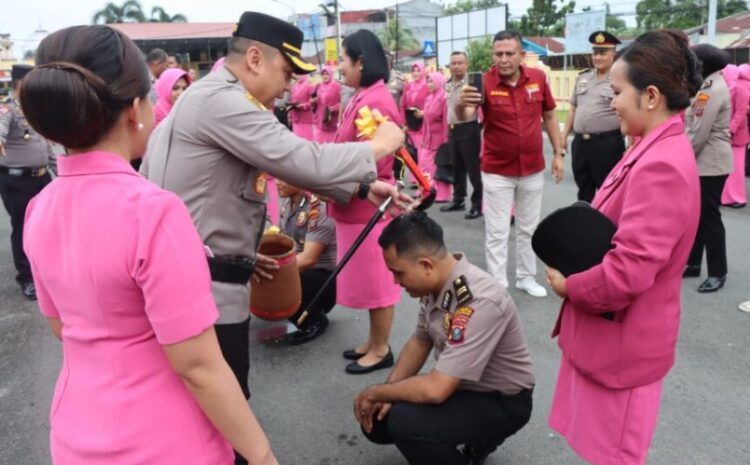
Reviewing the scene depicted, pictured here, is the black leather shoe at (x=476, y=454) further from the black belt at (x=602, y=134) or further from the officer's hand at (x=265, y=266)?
the black belt at (x=602, y=134)

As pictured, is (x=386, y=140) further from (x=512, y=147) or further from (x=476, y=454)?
(x=512, y=147)

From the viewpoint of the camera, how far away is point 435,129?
822 centimetres

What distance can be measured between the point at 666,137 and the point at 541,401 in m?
1.80

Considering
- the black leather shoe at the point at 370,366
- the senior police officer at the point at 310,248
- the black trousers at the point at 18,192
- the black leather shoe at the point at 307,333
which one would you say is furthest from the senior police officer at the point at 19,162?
the black leather shoe at the point at 370,366

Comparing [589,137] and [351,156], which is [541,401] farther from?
[589,137]

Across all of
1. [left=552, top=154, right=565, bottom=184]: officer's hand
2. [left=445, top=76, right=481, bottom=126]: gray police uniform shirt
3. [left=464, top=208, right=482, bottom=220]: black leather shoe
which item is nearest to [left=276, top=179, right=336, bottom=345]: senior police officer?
[left=552, top=154, right=565, bottom=184]: officer's hand

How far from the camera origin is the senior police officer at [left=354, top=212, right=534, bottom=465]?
2203mm

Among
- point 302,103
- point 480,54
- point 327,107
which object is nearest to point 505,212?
point 327,107

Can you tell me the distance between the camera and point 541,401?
10.2 feet

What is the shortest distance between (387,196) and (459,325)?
558 millimetres

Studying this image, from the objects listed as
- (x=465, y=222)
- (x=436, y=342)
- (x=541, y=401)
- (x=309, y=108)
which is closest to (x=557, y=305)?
(x=541, y=401)

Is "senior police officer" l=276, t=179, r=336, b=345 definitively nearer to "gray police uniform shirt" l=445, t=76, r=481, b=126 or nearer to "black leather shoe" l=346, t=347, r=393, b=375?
"black leather shoe" l=346, t=347, r=393, b=375

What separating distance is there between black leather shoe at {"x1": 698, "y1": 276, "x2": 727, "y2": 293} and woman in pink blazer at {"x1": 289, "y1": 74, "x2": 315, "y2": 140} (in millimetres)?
7851

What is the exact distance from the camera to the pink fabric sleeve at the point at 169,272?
1093 mm
